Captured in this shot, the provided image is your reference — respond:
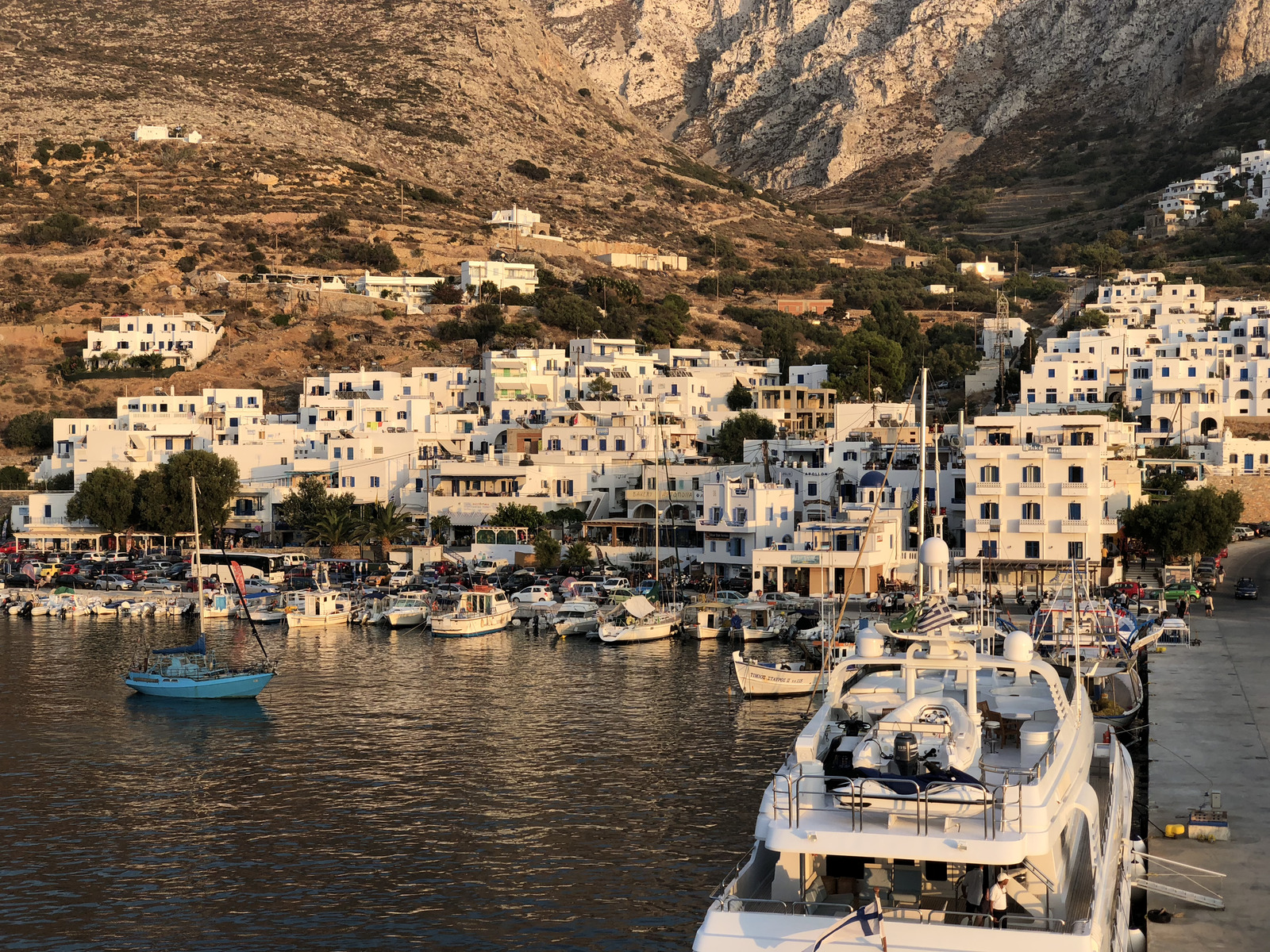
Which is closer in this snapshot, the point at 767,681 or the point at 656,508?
the point at 767,681

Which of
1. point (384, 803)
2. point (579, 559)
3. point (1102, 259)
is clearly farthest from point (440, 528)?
point (1102, 259)

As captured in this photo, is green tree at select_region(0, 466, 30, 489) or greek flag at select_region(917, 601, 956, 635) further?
green tree at select_region(0, 466, 30, 489)

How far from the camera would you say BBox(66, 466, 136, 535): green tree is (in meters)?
87.8

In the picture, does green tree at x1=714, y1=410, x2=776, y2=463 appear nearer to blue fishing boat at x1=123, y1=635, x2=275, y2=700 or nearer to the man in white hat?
blue fishing boat at x1=123, y1=635, x2=275, y2=700

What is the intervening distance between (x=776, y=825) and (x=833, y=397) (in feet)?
295

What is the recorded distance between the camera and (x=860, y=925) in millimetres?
17750

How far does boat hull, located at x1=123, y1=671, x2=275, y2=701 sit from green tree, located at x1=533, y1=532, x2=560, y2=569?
27.8m

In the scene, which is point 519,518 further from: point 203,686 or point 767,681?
point 767,681

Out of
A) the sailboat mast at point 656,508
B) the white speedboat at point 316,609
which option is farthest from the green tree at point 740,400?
the white speedboat at point 316,609

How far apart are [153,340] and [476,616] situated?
65003 millimetres

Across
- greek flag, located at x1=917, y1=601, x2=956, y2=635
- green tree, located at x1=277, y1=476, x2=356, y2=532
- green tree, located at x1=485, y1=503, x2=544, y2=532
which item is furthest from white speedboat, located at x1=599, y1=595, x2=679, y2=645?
greek flag, located at x1=917, y1=601, x2=956, y2=635

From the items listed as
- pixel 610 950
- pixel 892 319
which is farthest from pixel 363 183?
pixel 610 950

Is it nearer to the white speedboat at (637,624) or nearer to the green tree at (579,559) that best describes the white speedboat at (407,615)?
the white speedboat at (637,624)

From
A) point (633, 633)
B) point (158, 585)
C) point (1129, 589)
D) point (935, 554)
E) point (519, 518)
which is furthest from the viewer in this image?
point (519, 518)
